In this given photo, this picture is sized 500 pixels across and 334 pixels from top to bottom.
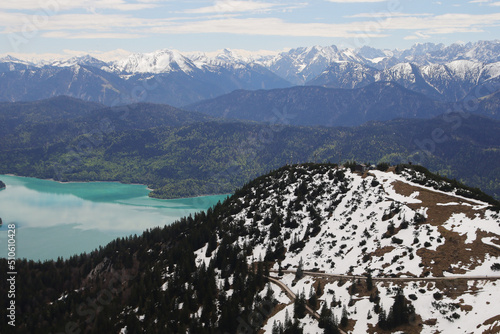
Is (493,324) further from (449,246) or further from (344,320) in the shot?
(449,246)

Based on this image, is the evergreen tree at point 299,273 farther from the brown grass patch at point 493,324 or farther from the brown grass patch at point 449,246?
the brown grass patch at point 493,324

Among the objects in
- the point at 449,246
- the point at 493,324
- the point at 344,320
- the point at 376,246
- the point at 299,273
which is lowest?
the point at 344,320

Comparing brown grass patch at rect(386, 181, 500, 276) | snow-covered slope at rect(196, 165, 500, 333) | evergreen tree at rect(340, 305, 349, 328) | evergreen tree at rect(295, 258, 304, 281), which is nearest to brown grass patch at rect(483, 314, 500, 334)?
snow-covered slope at rect(196, 165, 500, 333)

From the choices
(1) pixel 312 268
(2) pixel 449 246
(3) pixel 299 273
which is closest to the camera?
(2) pixel 449 246

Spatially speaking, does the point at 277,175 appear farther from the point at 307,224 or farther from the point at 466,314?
the point at 466,314

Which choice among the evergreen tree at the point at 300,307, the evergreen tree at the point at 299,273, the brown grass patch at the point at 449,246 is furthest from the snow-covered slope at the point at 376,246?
the evergreen tree at the point at 300,307

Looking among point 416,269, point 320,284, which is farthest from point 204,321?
point 416,269

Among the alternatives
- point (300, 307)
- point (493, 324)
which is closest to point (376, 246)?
point (300, 307)

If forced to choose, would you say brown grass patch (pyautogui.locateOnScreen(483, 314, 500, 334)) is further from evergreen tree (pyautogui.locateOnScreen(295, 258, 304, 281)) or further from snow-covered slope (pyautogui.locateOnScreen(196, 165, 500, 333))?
evergreen tree (pyautogui.locateOnScreen(295, 258, 304, 281))

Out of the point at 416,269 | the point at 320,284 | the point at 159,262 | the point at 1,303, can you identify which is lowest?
the point at 1,303
